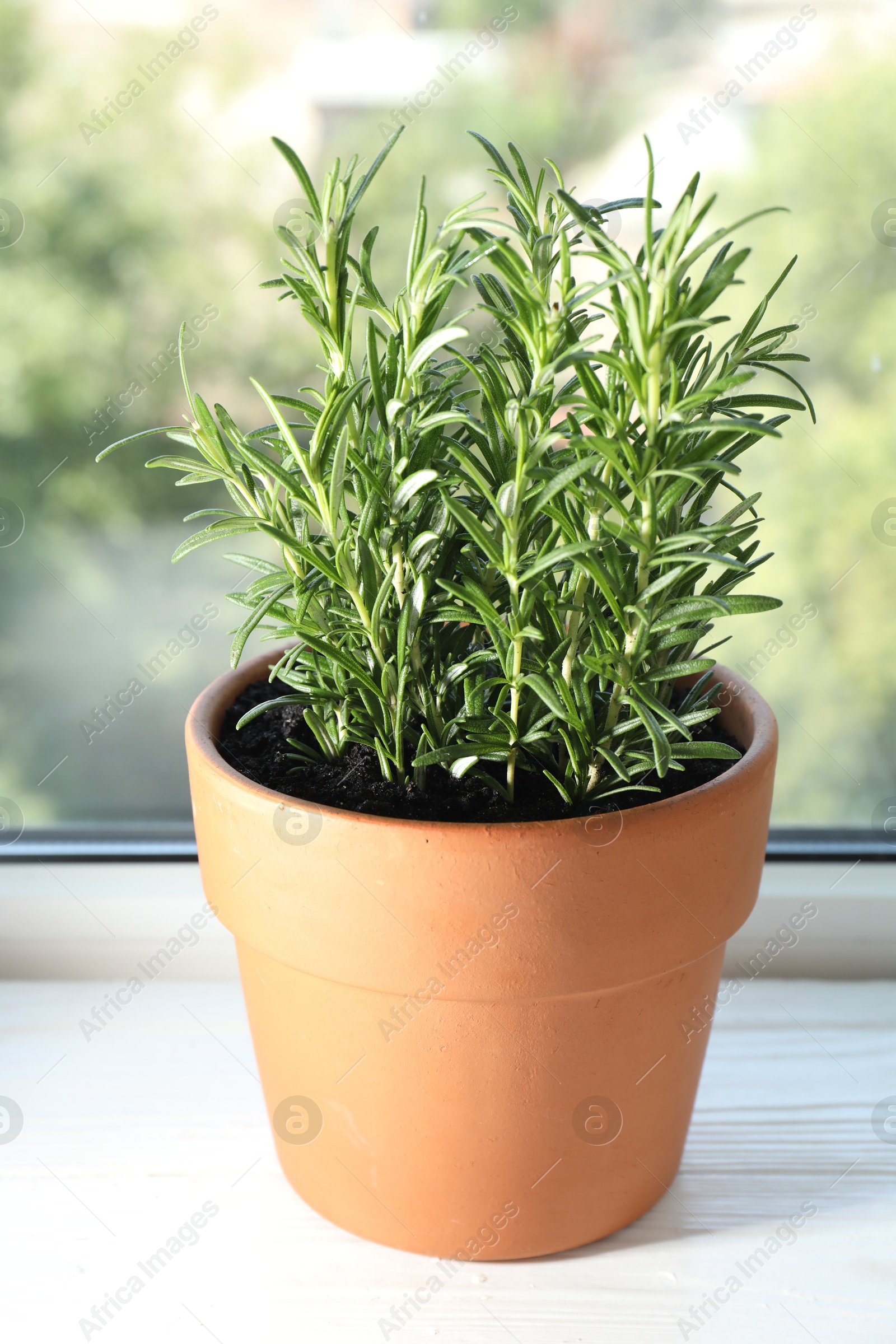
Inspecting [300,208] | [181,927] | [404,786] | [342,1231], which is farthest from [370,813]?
[300,208]

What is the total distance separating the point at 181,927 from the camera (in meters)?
1.22

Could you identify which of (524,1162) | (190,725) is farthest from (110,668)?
(524,1162)

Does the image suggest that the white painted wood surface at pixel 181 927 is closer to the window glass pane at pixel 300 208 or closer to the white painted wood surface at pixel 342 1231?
the white painted wood surface at pixel 342 1231

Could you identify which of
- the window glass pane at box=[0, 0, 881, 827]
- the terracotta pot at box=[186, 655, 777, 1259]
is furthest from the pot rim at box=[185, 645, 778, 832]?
the window glass pane at box=[0, 0, 881, 827]

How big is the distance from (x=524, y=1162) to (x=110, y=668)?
77 cm

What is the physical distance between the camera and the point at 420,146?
1.11m

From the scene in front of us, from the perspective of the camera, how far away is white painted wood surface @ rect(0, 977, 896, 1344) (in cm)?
79

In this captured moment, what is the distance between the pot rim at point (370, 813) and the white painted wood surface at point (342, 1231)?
0.37 m

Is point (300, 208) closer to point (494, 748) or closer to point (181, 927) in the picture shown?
point (494, 748)

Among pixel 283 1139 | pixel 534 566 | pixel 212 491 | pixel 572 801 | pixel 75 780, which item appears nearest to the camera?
pixel 534 566

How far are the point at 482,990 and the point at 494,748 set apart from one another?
159 millimetres

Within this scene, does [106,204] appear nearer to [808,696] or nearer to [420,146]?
[420,146]

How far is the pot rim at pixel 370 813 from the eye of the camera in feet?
2.28

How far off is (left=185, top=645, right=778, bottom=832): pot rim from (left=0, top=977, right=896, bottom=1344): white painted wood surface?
0.37 m
